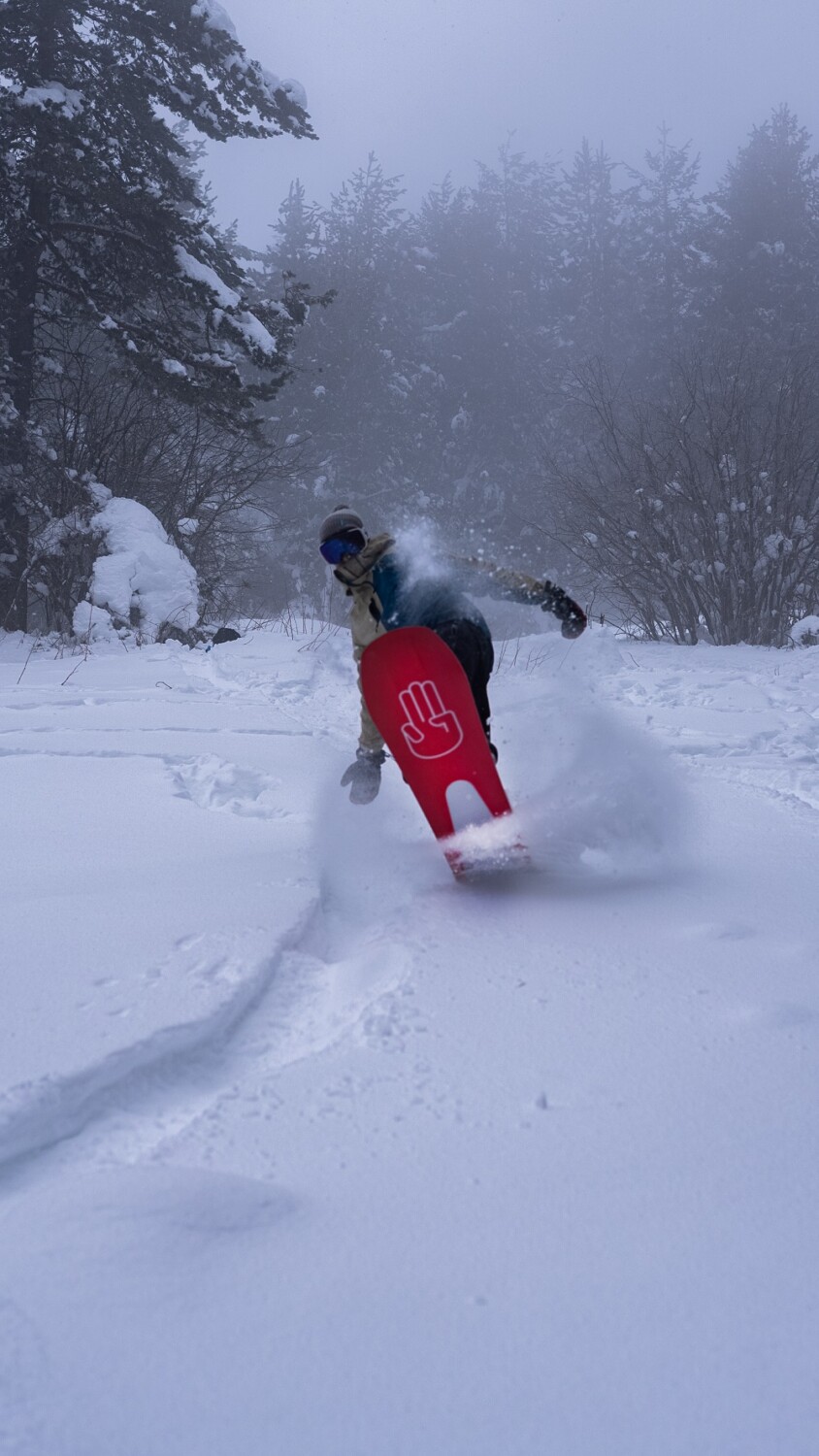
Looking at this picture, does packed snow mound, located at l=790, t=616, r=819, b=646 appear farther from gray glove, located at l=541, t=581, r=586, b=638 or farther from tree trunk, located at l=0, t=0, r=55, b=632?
tree trunk, located at l=0, t=0, r=55, b=632

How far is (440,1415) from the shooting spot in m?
0.83

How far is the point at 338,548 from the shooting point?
3105mm

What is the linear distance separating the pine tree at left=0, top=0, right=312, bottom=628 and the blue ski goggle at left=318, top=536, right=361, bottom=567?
26.0 ft

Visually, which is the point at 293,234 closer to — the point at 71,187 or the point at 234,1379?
the point at 71,187

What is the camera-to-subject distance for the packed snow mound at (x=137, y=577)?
9.07 meters

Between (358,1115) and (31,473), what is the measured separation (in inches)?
406

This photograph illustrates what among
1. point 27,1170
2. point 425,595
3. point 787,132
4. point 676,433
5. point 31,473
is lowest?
point 27,1170

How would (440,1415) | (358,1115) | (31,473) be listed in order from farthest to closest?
(31,473)
(358,1115)
(440,1415)

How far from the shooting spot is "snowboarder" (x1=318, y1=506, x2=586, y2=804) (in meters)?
3.09

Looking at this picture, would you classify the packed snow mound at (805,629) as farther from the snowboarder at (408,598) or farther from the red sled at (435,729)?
the red sled at (435,729)

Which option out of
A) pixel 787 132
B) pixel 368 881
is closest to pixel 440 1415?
pixel 368 881

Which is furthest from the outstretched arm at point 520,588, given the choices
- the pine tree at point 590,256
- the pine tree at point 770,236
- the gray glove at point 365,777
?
the pine tree at point 590,256

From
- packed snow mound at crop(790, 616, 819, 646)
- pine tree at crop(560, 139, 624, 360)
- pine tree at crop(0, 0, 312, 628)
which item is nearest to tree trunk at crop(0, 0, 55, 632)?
pine tree at crop(0, 0, 312, 628)

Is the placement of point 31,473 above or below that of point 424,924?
above
